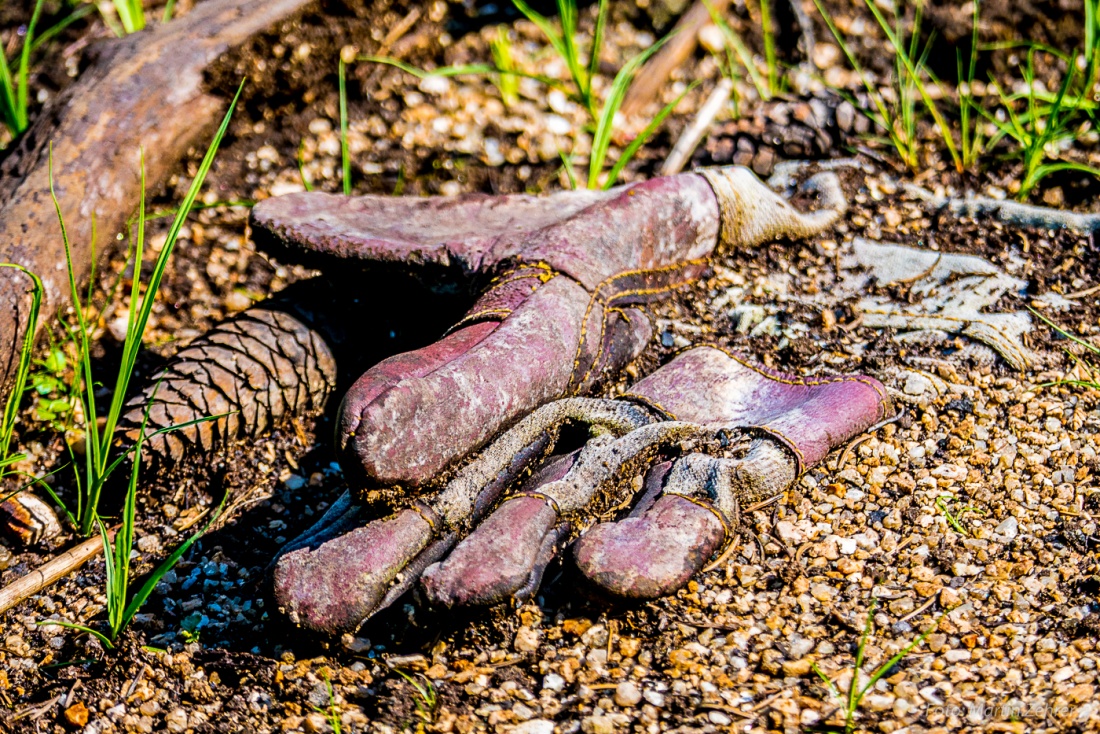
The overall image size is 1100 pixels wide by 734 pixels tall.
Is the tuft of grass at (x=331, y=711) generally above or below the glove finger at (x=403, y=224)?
below

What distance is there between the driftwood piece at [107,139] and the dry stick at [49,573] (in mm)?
393

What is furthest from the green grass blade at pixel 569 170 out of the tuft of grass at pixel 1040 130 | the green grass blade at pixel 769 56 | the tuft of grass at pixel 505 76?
the tuft of grass at pixel 1040 130

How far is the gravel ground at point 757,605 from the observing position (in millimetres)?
1329

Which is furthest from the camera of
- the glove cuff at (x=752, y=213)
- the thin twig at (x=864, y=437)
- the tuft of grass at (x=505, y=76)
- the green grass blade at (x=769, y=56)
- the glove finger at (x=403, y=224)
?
the tuft of grass at (x=505, y=76)

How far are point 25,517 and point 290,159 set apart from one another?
3.95 feet

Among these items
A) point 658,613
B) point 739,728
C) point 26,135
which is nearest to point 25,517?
point 26,135

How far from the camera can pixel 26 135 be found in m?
2.19

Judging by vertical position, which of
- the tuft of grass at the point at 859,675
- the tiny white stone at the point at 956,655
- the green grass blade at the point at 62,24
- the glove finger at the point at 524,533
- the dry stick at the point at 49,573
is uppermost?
the green grass blade at the point at 62,24

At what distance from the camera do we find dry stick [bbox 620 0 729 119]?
2.76 meters

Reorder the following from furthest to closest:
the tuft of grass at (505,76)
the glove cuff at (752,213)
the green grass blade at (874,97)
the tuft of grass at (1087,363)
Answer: the tuft of grass at (505,76), the green grass blade at (874,97), the glove cuff at (752,213), the tuft of grass at (1087,363)

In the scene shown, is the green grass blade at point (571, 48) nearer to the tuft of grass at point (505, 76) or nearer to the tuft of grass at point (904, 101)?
the tuft of grass at point (505, 76)

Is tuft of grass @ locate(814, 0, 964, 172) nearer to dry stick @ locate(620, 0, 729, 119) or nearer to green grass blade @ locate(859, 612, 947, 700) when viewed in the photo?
dry stick @ locate(620, 0, 729, 119)

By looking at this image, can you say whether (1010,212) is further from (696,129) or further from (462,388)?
(462,388)

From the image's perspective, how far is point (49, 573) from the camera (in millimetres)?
→ 1603
